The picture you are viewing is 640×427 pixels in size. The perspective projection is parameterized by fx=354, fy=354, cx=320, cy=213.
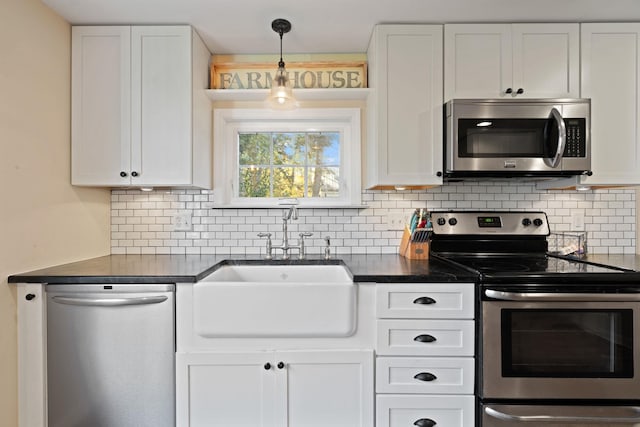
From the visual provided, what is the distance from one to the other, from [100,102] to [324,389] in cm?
193

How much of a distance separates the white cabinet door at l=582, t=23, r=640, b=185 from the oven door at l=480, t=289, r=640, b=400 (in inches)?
31.5

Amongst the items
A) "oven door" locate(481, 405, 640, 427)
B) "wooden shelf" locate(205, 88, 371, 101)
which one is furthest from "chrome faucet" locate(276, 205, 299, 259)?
"oven door" locate(481, 405, 640, 427)

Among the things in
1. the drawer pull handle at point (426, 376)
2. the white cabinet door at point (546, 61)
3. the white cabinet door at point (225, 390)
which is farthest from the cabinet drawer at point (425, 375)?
the white cabinet door at point (546, 61)

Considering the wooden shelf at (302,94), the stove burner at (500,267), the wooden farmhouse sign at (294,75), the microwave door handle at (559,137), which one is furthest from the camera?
the wooden farmhouse sign at (294,75)

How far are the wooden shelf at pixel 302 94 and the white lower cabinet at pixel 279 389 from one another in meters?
1.47

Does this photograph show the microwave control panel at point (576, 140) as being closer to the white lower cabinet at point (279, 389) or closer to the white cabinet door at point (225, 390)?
the white lower cabinet at point (279, 389)

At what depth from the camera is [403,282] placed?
5.36 feet

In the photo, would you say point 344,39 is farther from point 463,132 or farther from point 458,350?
point 458,350

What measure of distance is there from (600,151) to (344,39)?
5.27 ft

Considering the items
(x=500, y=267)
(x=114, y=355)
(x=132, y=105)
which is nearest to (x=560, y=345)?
(x=500, y=267)

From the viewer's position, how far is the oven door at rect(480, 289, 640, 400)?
5.09 feet

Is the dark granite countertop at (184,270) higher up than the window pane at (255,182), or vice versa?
the window pane at (255,182)

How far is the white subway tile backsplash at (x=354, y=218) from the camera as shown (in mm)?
2326

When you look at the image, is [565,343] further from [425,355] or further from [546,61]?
[546,61]
